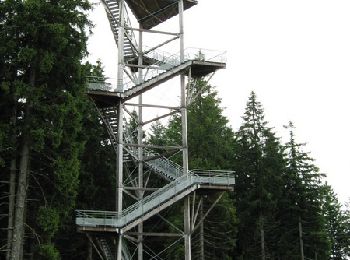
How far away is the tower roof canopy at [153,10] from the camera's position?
31.4 meters

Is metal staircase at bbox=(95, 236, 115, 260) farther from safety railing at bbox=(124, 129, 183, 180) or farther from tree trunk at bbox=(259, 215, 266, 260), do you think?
tree trunk at bbox=(259, 215, 266, 260)

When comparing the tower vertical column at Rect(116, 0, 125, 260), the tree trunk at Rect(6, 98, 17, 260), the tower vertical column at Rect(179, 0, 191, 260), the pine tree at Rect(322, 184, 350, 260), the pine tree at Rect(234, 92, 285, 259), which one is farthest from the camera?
the pine tree at Rect(322, 184, 350, 260)

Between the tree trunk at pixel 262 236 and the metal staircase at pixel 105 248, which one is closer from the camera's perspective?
the metal staircase at pixel 105 248

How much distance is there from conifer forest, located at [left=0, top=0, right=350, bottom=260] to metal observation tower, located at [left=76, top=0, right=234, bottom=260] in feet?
4.63

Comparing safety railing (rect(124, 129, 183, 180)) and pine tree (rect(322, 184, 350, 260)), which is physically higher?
safety railing (rect(124, 129, 183, 180))

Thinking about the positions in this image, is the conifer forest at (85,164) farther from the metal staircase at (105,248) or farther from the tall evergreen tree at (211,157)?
the metal staircase at (105,248)

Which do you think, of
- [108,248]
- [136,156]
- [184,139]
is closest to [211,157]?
[136,156]

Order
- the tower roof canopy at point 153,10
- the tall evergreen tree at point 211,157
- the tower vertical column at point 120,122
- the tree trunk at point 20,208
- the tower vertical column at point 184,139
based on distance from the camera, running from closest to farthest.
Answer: the tree trunk at point 20,208 < the tower vertical column at point 184,139 < the tower vertical column at point 120,122 < the tower roof canopy at point 153,10 < the tall evergreen tree at point 211,157

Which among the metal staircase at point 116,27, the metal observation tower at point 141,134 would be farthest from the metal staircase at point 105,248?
the metal staircase at point 116,27

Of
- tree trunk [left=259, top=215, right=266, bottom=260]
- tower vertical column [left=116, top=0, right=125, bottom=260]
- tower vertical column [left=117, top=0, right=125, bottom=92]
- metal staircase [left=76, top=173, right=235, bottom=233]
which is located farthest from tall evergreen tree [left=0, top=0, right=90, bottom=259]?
tree trunk [left=259, top=215, right=266, bottom=260]

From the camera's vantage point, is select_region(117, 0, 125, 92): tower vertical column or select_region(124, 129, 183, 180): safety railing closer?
select_region(117, 0, 125, 92): tower vertical column

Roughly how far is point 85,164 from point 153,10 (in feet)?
31.9

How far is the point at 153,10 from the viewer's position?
32.1 metres

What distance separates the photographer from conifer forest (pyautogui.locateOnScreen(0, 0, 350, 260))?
840 inches
